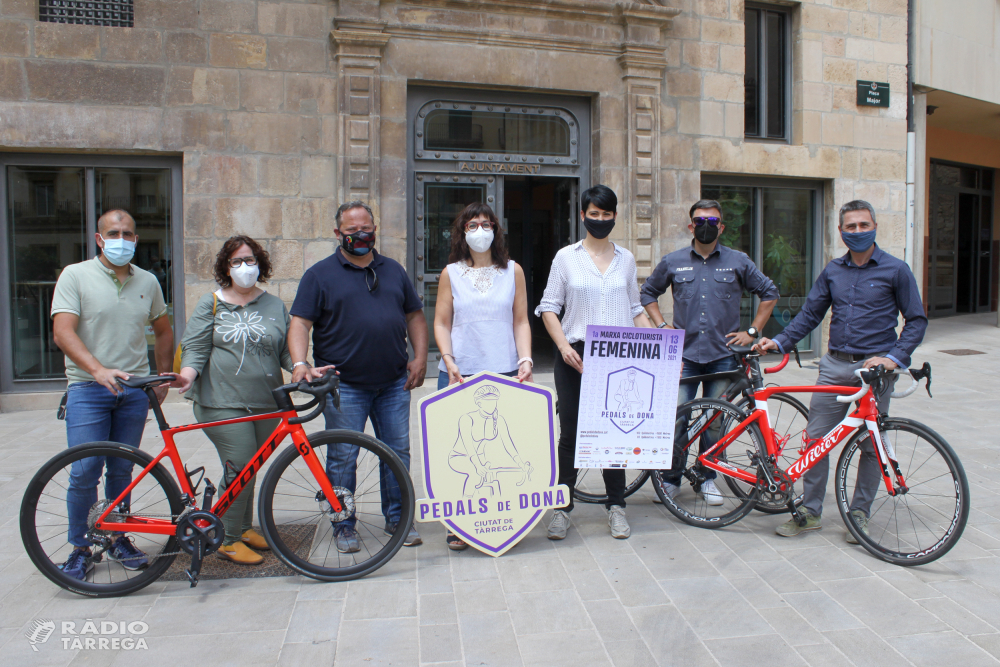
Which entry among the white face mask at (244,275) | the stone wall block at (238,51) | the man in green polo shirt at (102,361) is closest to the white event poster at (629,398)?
the white face mask at (244,275)

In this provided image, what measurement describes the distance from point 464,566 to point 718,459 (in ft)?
5.28

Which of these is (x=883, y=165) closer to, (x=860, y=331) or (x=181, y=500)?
(x=860, y=331)

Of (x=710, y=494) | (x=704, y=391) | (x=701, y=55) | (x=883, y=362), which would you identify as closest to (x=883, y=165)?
(x=701, y=55)

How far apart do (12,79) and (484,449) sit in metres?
6.52

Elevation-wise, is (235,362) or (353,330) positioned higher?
(353,330)

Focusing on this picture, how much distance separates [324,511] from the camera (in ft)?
12.6

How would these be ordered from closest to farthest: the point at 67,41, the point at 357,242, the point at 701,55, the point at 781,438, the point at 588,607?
the point at 588,607, the point at 357,242, the point at 781,438, the point at 67,41, the point at 701,55

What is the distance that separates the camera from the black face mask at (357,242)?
3980mm

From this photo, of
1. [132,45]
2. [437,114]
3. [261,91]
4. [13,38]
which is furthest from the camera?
[437,114]

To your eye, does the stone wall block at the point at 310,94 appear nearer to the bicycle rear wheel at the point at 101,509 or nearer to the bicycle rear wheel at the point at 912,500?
the bicycle rear wheel at the point at 101,509

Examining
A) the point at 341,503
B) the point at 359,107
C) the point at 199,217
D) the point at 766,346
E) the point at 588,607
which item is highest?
the point at 359,107

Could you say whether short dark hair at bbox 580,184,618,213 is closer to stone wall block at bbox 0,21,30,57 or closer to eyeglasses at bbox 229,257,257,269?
eyeglasses at bbox 229,257,257,269

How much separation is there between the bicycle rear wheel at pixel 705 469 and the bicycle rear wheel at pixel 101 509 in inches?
107

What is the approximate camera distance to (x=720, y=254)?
16.3 feet
